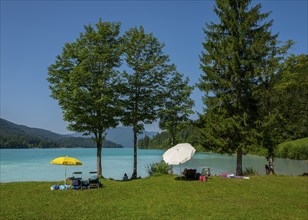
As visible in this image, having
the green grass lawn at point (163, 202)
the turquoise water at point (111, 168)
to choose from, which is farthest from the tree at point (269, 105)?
the turquoise water at point (111, 168)

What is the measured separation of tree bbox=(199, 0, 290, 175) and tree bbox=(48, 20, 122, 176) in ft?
30.0

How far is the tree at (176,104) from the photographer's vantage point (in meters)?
30.4

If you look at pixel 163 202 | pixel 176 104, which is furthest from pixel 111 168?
pixel 163 202

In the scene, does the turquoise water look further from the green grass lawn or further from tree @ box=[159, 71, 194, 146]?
the green grass lawn

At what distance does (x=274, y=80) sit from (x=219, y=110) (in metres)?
6.35

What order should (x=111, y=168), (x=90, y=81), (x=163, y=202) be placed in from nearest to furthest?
(x=163, y=202)
(x=90, y=81)
(x=111, y=168)

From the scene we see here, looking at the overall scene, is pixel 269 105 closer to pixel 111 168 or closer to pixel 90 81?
pixel 90 81

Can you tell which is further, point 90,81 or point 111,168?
point 111,168

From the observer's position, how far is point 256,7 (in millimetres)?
28469

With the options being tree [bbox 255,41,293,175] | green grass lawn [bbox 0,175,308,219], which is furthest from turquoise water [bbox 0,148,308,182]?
green grass lawn [bbox 0,175,308,219]

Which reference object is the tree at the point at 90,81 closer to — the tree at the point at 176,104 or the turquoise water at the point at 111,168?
the tree at the point at 176,104

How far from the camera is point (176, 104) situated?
101 ft

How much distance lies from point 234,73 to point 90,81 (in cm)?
1356

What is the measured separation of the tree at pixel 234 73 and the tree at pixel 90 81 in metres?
9.14
